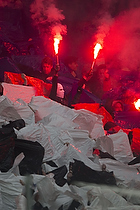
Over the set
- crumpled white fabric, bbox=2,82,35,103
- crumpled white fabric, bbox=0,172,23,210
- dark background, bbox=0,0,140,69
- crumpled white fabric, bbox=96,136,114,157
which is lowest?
crumpled white fabric, bbox=0,172,23,210

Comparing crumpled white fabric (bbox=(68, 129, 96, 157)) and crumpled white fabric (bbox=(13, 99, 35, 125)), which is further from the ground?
crumpled white fabric (bbox=(13, 99, 35, 125))

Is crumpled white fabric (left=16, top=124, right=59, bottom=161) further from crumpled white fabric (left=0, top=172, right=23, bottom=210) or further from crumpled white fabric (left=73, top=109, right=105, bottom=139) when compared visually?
crumpled white fabric (left=73, top=109, right=105, bottom=139)

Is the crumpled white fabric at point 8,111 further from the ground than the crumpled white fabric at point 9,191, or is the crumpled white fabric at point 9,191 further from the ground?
the crumpled white fabric at point 8,111

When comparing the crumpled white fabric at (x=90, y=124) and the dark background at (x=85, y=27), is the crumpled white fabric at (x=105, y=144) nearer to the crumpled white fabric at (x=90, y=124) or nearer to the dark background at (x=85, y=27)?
the crumpled white fabric at (x=90, y=124)

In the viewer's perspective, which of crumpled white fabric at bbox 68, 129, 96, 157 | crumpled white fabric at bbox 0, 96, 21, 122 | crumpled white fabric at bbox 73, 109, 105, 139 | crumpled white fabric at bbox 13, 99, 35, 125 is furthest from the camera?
crumpled white fabric at bbox 73, 109, 105, 139

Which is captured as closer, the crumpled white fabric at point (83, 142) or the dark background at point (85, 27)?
the crumpled white fabric at point (83, 142)

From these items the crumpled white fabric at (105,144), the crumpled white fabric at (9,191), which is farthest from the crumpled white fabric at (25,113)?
the crumpled white fabric at (9,191)

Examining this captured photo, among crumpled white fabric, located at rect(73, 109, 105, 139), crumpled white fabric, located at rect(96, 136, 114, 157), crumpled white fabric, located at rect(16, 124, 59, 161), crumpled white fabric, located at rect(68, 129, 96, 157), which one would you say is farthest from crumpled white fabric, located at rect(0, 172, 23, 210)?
crumpled white fabric, located at rect(73, 109, 105, 139)

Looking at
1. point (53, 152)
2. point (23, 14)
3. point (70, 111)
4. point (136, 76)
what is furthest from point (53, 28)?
point (53, 152)

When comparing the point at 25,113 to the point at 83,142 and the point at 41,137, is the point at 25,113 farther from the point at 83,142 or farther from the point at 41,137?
the point at 83,142

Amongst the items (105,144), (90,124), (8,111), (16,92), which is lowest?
(105,144)

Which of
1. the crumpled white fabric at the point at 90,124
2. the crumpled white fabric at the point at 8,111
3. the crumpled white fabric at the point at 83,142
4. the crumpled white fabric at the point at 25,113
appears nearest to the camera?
the crumpled white fabric at the point at 83,142

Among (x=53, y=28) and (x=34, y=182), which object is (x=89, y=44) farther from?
(x=34, y=182)

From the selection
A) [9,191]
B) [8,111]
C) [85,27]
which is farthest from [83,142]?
[85,27]
